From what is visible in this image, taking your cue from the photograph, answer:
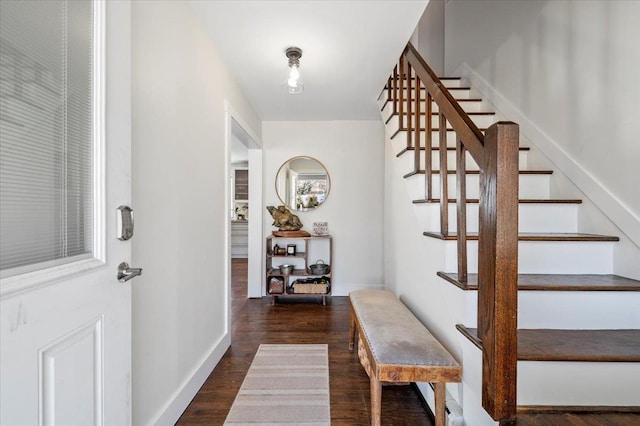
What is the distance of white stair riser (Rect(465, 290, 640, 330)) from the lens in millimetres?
1302

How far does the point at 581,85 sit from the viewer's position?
1769mm

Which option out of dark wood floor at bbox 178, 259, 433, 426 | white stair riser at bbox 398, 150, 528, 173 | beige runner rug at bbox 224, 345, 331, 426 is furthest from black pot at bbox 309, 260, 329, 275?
white stair riser at bbox 398, 150, 528, 173

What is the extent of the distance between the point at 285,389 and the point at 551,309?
1.49 m

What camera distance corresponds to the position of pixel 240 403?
5.38 ft

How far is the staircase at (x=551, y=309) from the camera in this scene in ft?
3.54

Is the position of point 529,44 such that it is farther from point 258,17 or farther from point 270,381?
point 270,381

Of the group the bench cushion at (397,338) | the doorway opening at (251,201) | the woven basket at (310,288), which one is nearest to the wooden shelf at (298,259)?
the woven basket at (310,288)

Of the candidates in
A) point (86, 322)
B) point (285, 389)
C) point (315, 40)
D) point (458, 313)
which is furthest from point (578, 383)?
point (315, 40)

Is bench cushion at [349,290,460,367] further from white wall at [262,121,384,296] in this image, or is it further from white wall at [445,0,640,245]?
white wall at [262,121,384,296]

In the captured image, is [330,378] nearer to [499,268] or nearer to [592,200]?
[499,268]

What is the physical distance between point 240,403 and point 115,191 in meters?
1.40

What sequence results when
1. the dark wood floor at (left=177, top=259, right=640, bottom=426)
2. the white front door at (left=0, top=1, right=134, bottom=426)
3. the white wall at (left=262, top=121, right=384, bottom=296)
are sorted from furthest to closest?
the white wall at (left=262, top=121, right=384, bottom=296), the dark wood floor at (left=177, top=259, right=640, bottom=426), the white front door at (left=0, top=1, right=134, bottom=426)

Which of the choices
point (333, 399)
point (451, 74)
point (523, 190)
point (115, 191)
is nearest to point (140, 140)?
point (115, 191)

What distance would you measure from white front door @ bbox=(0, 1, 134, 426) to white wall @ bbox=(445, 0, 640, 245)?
90.1 inches
